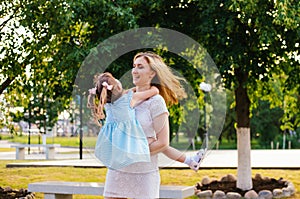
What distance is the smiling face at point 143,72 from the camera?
130 inches

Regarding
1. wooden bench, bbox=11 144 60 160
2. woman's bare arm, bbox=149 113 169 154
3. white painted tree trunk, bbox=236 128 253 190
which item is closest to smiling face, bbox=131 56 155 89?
woman's bare arm, bbox=149 113 169 154

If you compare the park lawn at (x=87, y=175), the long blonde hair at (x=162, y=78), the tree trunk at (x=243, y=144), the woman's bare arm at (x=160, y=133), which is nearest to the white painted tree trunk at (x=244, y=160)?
the tree trunk at (x=243, y=144)

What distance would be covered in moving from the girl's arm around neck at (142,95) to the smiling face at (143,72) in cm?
5

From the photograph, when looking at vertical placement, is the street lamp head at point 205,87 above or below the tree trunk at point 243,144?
above

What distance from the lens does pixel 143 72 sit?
3299 millimetres

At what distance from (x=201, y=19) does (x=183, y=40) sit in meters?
1.65

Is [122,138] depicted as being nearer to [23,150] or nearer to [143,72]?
[143,72]

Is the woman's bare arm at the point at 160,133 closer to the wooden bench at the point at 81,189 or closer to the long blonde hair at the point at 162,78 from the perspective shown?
the long blonde hair at the point at 162,78

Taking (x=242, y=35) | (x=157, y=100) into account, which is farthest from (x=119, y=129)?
(x=242, y=35)

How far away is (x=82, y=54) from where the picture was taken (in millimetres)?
7086

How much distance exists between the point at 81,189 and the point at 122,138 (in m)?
3.55

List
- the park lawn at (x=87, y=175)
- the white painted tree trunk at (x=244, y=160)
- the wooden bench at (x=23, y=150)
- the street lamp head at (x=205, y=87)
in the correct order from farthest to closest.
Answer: the wooden bench at (x=23, y=150) < the park lawn at (x=87, y=175) < the white painted tree trunk at (x=244, y=160) < the street lamp head at (x=205, y=87)

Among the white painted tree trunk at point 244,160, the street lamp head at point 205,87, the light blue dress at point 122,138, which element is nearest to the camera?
the light blue dress at point 122,138

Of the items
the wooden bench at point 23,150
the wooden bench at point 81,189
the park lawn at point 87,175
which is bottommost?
the park lawn at point 87,175
